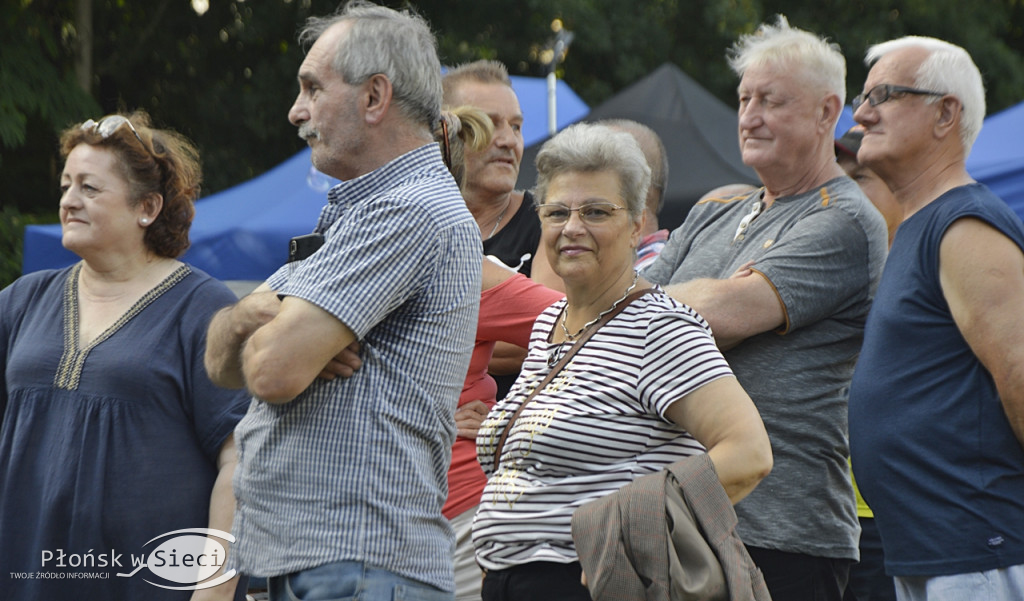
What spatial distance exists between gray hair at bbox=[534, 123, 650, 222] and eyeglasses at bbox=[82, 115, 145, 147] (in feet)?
4.25

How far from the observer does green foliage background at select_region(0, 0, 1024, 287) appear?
422 inches

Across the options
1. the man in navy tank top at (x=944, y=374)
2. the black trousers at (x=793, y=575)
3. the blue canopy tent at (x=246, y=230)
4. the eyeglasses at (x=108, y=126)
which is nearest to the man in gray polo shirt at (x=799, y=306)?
the black trousers at (x=793, y=575)

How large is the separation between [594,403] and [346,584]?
2.33ft

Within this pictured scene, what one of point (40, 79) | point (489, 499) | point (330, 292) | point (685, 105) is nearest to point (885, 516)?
point (489, 499)

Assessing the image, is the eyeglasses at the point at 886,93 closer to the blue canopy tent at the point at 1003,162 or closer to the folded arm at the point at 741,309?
the folded arm at the point at 741,309

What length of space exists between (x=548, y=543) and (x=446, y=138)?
99cm

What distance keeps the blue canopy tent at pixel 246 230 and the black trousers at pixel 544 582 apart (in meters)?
Result: 4.31

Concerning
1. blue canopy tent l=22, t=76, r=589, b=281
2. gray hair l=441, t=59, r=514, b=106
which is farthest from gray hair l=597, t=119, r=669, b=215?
blue canopy tent l=22, t=76, r=589, b=281

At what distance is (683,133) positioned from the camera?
8.25 metres

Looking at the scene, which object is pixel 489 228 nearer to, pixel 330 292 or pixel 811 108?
pixel 811 108

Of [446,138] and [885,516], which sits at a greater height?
[446,138]

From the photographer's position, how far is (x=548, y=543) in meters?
2.53

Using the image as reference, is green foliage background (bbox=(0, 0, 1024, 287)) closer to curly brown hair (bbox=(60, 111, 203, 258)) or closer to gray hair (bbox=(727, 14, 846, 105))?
curly brown hair (bbox=(60, 111, 203, 258))

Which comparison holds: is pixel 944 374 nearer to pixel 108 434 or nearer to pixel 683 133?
pixel 108 434
